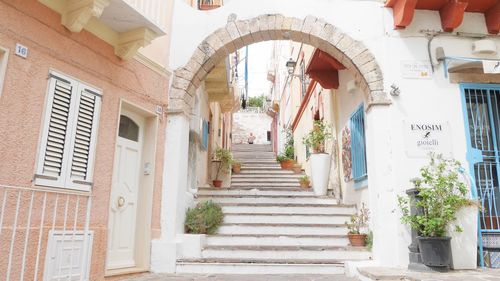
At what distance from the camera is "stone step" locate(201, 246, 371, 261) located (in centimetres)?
542

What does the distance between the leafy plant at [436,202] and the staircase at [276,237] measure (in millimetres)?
1056

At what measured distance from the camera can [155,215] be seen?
17.6ft

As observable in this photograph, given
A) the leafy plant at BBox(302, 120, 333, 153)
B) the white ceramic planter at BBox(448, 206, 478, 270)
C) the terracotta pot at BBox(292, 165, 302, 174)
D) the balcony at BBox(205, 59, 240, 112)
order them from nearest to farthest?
Result: 1. the white ceramic planter at BBox(448, 206, 478, 270)
2. the leafy plant at BBox(302, 120, 333, 153)
3. the balcony at BBox(205, 59, 240, 112)
4. the terracotta pot at BBox(292, 165, 302, 174)

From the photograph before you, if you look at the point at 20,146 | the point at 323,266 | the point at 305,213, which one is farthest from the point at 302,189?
the point at 20,146

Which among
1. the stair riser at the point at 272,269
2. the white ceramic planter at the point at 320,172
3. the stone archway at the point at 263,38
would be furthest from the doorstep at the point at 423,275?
the white ceramic planter at the point at 320,172

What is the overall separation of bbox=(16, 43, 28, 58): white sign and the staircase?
3.27 meters

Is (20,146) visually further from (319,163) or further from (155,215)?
(319,163)

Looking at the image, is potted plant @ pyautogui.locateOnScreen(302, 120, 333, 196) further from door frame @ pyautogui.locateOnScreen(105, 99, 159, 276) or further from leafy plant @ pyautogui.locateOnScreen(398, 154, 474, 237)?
door frame @ pyautogui.locateOnScreen(105, 99, 159, 276)

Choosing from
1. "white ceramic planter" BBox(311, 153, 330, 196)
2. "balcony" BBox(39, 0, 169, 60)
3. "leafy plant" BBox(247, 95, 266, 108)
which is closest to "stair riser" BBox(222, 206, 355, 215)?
"white ceramic planter" BBox(311, 153, 330, 196)

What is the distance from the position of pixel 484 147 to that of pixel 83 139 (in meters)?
5.58

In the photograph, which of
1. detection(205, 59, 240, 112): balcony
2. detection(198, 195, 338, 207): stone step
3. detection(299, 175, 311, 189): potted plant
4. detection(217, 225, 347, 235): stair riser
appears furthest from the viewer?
detection(299, 175, 311, 189): potted plant

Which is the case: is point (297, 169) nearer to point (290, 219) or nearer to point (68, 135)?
point (290, 219)

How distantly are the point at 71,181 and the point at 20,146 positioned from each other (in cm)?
69

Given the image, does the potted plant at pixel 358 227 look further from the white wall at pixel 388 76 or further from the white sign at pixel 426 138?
the white sign at pixel 426 138
